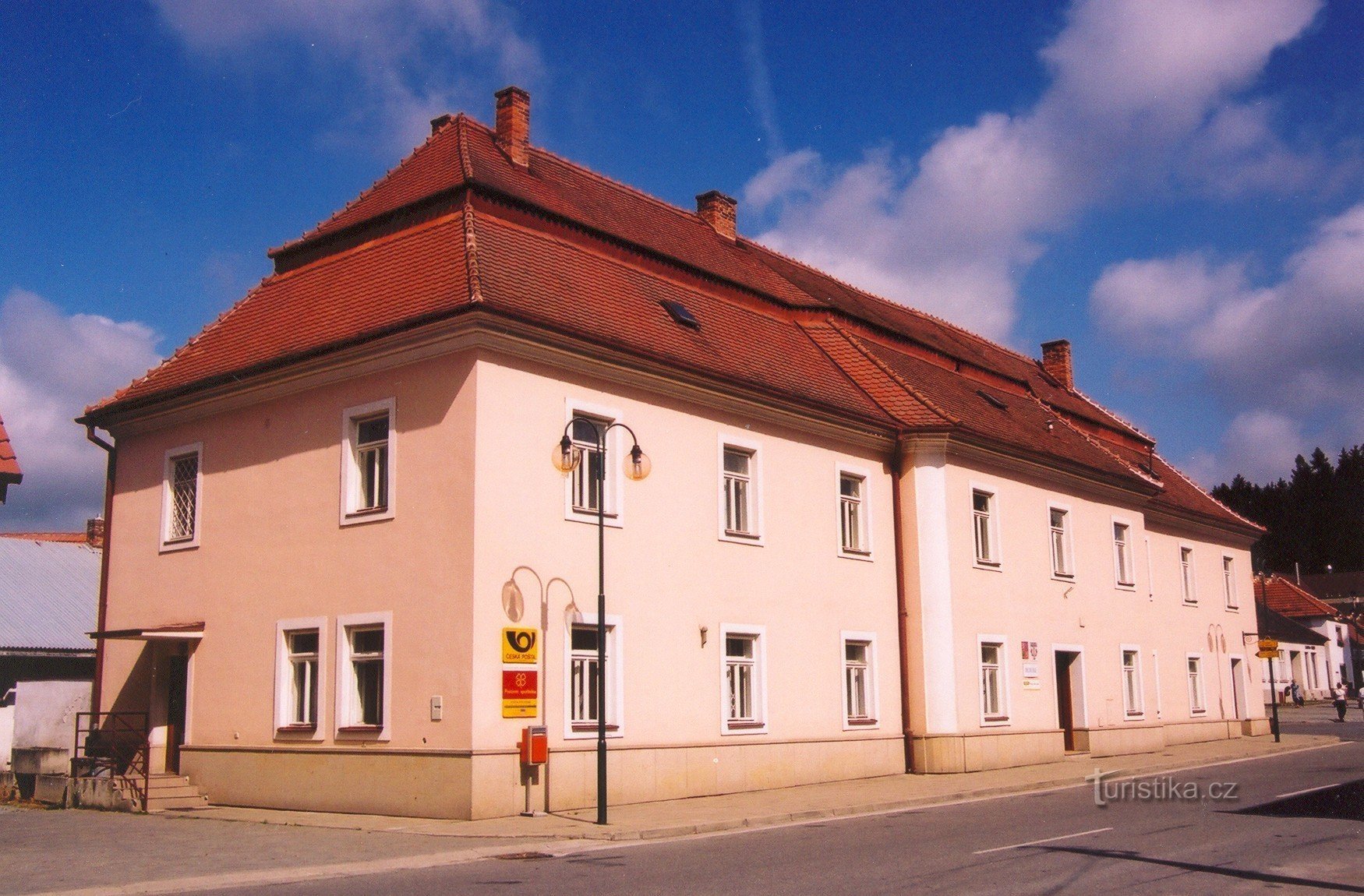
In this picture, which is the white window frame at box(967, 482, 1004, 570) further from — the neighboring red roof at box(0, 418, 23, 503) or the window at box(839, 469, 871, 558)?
the neighboring red roof at box(0, 418, 23, 503)

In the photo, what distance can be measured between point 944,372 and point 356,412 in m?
16.2

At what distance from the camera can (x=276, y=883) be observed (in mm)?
11703

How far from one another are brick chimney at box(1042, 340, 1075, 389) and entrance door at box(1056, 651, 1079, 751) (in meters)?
15.3

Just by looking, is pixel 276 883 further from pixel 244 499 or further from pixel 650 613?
pixel 244 499

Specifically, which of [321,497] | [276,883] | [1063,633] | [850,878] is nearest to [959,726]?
[1063,633]

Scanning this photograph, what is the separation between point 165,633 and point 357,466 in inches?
179

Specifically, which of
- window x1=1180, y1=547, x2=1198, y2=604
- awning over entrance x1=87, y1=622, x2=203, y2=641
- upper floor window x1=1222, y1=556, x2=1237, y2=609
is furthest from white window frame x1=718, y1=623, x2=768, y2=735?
upper floor window x1=1222, y1=556, x2=1237, y2=609

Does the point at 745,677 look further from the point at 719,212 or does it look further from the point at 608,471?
the point at 719,212

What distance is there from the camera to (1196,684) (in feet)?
120

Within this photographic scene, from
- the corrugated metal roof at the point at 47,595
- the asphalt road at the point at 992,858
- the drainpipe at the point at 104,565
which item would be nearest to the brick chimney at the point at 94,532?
the corrugated metal roof at the point at 47,595

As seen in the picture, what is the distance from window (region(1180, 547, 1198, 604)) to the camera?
122 feet

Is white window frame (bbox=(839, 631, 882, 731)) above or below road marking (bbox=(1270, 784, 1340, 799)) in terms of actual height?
above

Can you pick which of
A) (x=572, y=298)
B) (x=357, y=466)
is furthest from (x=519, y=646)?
(x=572, y=298)

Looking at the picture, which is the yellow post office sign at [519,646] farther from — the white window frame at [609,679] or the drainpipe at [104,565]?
the drainpipe at [104,565]
